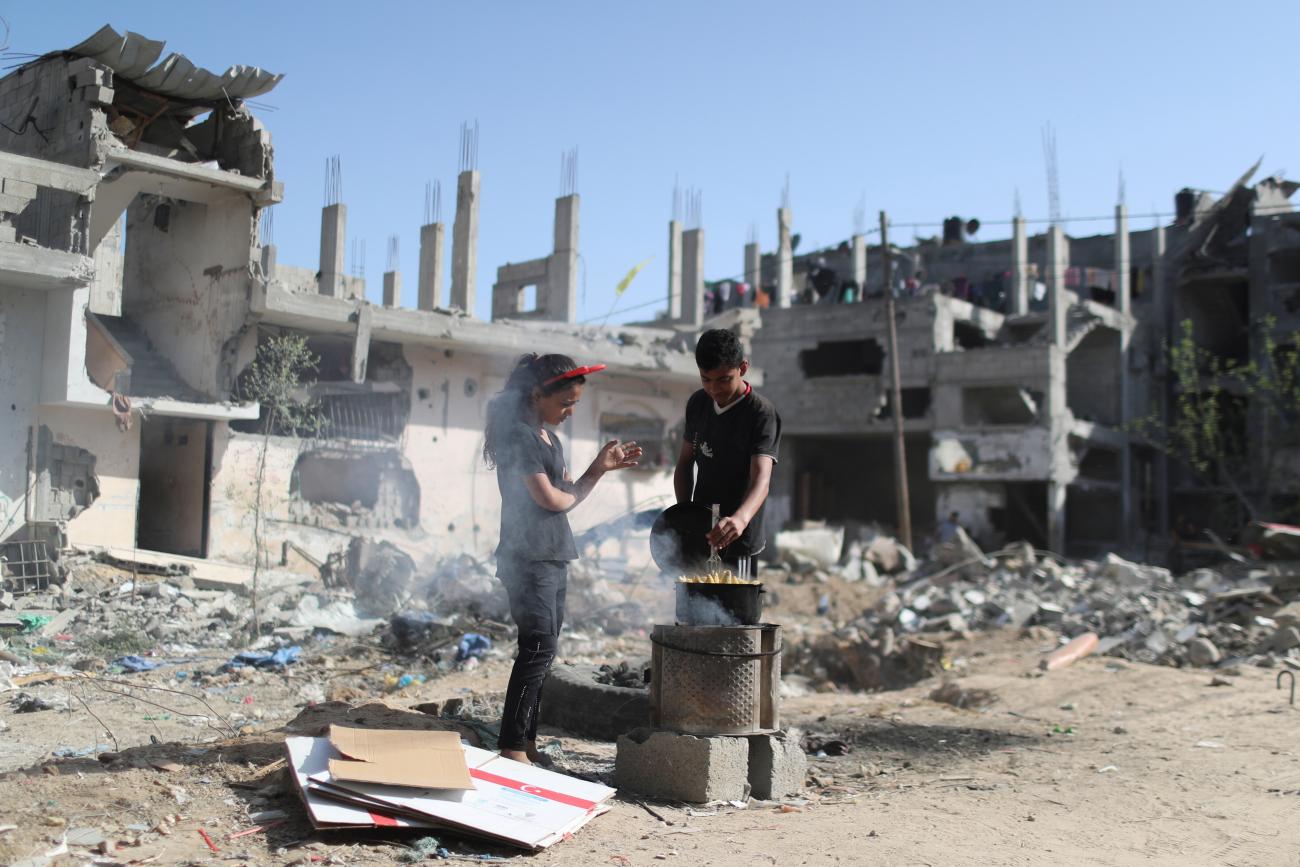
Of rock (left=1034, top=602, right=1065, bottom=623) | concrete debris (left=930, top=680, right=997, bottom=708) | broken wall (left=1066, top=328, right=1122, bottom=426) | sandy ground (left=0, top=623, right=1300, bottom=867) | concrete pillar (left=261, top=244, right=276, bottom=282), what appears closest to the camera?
sandy ground (left=0, top=623, right=1300, bottom=867)

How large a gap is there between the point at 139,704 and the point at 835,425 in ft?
77.0

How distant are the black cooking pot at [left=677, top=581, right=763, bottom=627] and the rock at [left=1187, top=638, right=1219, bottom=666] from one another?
8.34 m

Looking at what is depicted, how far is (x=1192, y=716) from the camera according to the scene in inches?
313

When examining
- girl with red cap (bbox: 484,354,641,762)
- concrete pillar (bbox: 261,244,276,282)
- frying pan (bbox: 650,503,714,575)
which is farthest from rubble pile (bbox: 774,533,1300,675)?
concrete pillar (bbox: 261,244,276,282)

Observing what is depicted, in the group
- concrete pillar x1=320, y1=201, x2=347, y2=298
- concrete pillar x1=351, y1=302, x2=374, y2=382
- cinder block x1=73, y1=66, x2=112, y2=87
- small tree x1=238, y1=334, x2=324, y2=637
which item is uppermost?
concrete pillar x1=320, y1=201, x2=347, y2=298

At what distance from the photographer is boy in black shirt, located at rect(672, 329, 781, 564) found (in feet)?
15.4

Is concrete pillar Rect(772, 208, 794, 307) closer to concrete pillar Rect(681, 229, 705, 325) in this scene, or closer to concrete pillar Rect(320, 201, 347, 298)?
concrete pillar Rect(681, 229, 705, 325)

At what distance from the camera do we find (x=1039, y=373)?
25.7 metres

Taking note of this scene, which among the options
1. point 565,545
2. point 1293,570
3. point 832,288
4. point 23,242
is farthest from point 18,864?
point 832,288

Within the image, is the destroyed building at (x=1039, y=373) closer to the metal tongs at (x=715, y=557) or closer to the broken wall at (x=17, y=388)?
the broken wall at (x=17, y=388)

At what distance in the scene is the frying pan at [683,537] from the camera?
4855 millimetres

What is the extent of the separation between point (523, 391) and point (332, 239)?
24.1 meters

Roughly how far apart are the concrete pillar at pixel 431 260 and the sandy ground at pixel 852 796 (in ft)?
61.1

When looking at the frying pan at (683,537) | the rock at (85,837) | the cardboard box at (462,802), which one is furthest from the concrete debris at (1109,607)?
the rock at (85,837)
